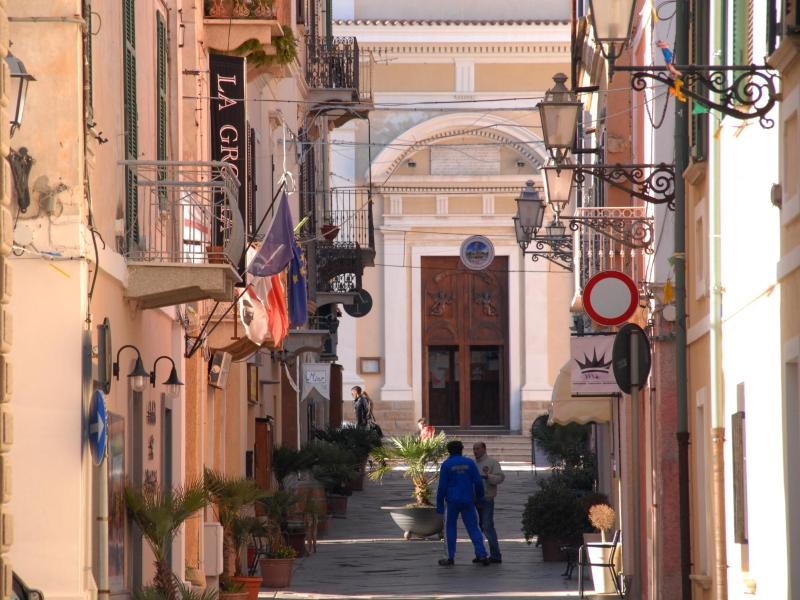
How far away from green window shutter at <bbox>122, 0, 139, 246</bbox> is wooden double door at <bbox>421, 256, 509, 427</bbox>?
107 ft

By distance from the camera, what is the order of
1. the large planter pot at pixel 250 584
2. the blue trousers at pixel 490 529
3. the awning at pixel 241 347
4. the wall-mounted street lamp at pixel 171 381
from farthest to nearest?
the blue trousers at pixel 490 529
the awning at pixel 241 347
the large planter pot at pixel 250 584
the wall-mounted street lamp at pixel 171 381

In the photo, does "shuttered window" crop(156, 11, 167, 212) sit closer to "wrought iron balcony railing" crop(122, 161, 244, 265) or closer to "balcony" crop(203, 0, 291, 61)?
"wrought iron balcony railing" crop(122, 161, 244, 265)

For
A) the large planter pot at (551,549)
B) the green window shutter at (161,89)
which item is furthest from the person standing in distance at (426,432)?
the green window shutter at (161,89)

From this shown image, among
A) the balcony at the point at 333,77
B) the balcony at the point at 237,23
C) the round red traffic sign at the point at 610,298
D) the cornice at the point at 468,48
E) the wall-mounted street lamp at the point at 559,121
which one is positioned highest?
the cornice at the point at 468,48

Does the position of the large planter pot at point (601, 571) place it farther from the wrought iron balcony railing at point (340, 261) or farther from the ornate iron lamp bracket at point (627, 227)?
the wrought iron balcony railing at point (340, 261)

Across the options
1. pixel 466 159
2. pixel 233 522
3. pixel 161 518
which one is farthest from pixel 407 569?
pixel 466 159

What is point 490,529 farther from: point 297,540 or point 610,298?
point 610,298

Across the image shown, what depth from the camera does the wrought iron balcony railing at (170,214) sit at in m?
13.8

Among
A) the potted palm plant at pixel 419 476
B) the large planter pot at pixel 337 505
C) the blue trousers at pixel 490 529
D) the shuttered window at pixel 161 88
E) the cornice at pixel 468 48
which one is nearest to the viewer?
the shuttered window at pixel 161 88

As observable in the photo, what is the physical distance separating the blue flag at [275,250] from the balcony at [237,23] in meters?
3.16

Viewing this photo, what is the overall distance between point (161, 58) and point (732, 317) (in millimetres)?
6273

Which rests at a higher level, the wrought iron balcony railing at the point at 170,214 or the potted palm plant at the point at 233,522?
the wrought iron balcony railing at the point at 170,214

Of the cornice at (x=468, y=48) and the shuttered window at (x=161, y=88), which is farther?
the cornice at (x=468, y=48)

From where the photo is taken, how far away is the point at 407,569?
2202cm
